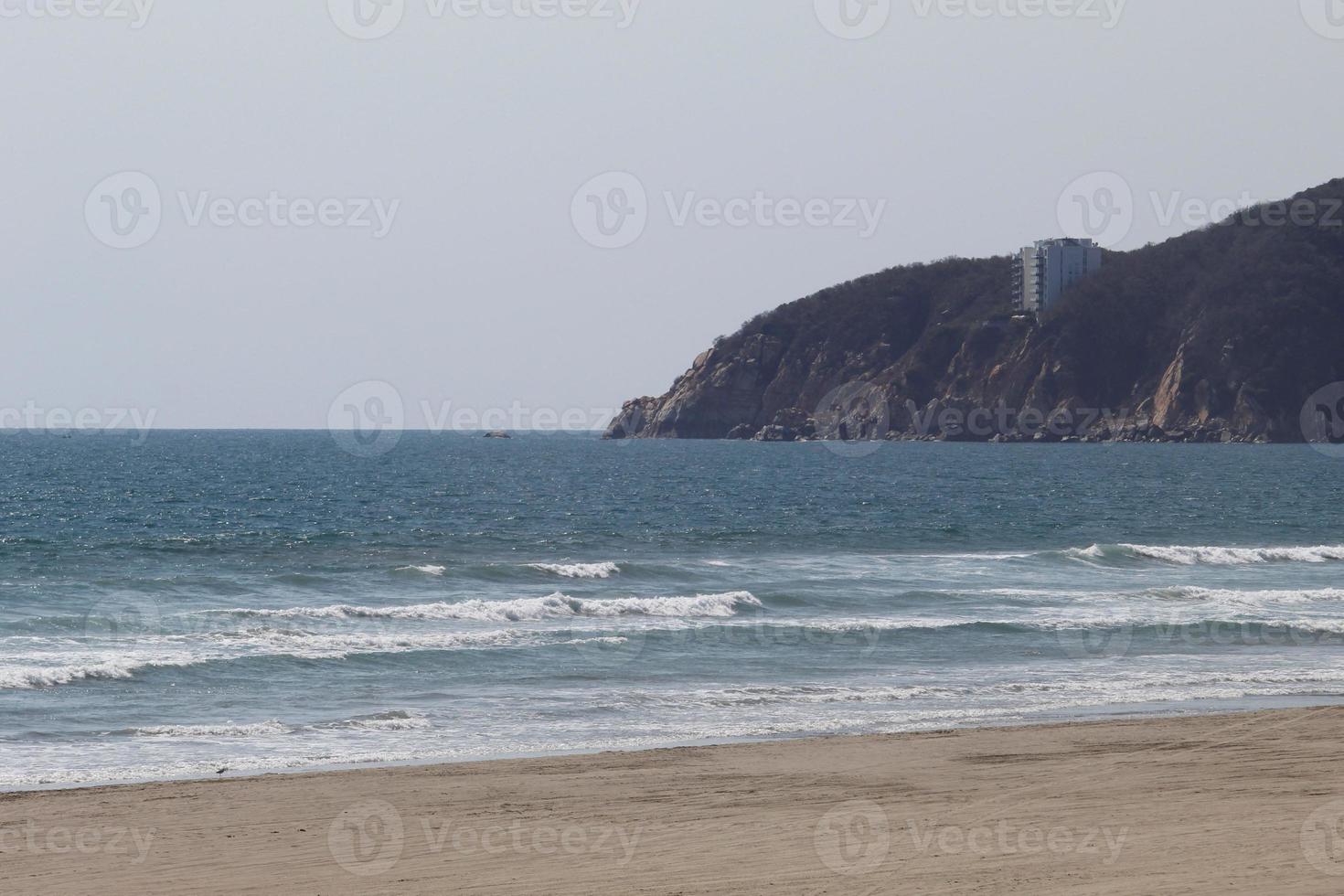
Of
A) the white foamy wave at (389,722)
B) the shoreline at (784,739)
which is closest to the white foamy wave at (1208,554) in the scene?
the shoreline at (784,739)

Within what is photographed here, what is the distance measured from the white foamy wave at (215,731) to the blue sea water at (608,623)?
51 mm

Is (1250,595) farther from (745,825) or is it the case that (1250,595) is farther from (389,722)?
(745,825)

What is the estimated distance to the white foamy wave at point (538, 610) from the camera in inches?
1075

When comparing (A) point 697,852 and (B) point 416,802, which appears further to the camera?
(B) point 416,802

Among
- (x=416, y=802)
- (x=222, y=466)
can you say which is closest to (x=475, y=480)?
(x=222, y=466)

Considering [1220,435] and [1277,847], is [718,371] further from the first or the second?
[1277,847]

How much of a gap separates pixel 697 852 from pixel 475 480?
251ft

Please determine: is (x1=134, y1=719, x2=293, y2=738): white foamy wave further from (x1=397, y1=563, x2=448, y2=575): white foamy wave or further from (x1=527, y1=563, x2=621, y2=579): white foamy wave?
(x1=527, y1=563, x2=621, y2=579): white foamy wave

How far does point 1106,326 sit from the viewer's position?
6265 inches

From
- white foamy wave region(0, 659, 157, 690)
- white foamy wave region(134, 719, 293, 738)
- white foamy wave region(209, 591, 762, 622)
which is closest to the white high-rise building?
white foamy wave region(209, 591, 762, 622)

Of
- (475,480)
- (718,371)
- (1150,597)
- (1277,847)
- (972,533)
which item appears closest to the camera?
(1277,847)

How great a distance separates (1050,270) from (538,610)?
155611 mm

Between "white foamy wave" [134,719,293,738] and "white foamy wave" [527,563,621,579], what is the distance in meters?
17.5

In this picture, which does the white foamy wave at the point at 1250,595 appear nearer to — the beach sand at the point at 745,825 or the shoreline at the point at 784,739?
the shoreline at the point at 784,739
